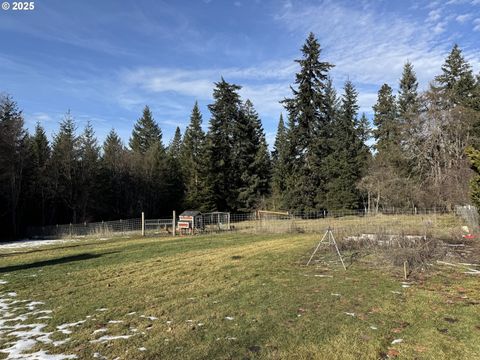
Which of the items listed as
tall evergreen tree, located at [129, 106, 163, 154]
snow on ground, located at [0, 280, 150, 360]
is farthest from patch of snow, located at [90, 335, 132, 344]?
tall evergreen tree, located at [129, 106, 163, 154]

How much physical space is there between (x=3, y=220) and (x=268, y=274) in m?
29.7

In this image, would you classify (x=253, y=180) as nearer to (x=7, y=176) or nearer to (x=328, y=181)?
(x=328, y=181)

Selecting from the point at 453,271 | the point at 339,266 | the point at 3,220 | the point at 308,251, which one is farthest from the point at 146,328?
the point at 3,220

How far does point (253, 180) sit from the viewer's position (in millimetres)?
46938

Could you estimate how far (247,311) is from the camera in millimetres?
6324

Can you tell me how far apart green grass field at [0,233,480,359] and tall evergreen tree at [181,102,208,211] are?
101 feet

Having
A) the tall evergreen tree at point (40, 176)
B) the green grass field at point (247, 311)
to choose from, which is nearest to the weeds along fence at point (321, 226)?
the tall evergreen tree at point (40, 176)

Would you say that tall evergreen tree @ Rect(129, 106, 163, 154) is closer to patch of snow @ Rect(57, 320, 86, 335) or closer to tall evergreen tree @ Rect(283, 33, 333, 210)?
tall evergreen tree @ Rect(283, 33, 333, 210)

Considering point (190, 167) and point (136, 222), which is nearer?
point (136, 222)

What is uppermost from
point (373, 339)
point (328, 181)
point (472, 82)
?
point (472, 82)

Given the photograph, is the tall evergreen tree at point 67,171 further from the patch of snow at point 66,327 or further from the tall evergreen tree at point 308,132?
the patch of snow at point 66,327

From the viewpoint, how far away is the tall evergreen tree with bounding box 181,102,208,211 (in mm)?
42000

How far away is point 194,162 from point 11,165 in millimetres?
18836

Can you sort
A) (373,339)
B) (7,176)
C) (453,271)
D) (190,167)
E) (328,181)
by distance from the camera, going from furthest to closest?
1. (190,167)
2. (328,181)
3. (7,176)
4. (453,271)
5. (373,339)
